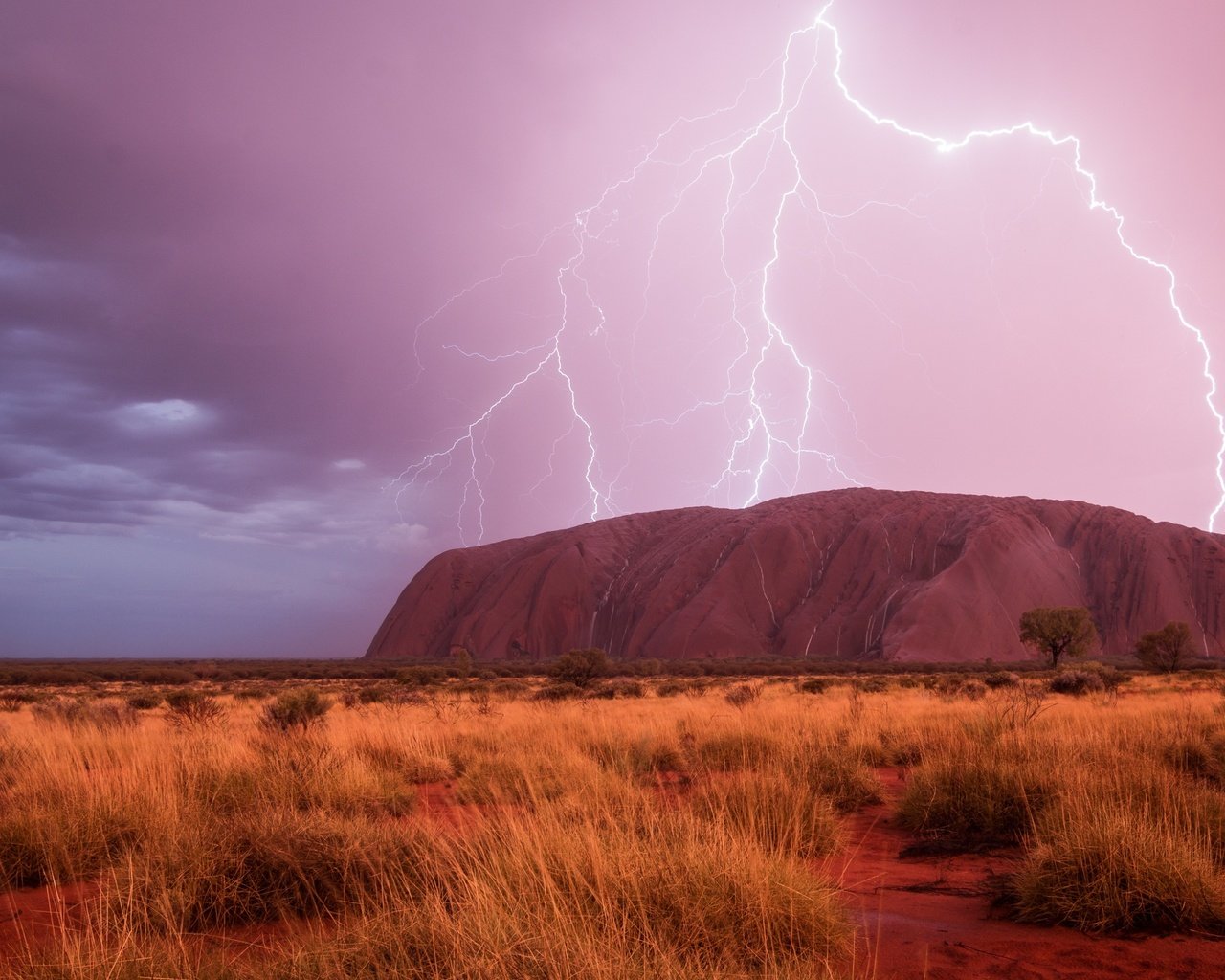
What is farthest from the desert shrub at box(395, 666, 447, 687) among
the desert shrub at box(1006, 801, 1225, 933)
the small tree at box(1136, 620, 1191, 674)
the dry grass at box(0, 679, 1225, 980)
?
the small tree at box(1136, 620, 1191, 674)

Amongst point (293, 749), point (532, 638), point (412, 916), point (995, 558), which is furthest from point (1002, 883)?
point (532, 638)

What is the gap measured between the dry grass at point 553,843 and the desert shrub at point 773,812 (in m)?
0.03

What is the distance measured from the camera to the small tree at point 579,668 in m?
30.3

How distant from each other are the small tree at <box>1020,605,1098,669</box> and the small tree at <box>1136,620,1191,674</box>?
4.82 metres

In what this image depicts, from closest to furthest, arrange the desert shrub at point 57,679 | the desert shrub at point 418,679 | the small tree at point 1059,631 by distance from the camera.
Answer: the desert shrub at point 418,679 → the desert shrub at point 57,679 → the small tree at point 1059,631

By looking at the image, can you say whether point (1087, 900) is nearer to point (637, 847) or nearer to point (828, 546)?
point (637, 847)

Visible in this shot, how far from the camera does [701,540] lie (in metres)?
86.1

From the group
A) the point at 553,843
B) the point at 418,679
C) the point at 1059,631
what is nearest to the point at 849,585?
the point at 1059,631

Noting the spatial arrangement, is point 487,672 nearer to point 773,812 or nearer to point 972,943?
point 773,812

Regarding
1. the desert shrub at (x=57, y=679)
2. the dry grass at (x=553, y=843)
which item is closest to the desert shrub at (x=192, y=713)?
the dry grass at (x=553, y=843)

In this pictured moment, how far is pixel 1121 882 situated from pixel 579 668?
88.3 ft

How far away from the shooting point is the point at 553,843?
4.04 m

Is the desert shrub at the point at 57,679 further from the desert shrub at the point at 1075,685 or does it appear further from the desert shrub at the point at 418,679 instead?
the desert shrub at the point at 1075,685

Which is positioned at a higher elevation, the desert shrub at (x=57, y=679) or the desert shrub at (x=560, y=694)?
the desert shrub at (x=560, y=694)
